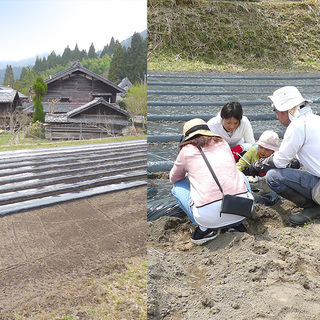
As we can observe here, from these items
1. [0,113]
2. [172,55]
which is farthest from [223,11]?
[0,113]

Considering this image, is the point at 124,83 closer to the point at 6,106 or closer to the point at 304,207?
the point at 6,106

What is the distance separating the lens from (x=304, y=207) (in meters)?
2.13

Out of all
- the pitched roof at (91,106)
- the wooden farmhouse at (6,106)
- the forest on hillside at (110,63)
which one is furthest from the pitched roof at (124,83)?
the pitched roof at (91,106)

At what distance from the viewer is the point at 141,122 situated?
27.9 feet

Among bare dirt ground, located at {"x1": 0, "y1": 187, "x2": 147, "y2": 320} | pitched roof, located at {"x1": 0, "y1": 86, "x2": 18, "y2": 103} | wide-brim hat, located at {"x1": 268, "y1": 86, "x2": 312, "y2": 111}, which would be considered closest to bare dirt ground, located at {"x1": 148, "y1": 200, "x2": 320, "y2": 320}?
bare dirt ground, located at {"x1": 0, "y1": 187, "x2": 147, "y2": 320}

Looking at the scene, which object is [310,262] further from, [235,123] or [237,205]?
[235,123]

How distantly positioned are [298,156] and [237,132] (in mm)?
803

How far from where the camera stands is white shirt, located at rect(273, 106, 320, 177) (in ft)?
6.14

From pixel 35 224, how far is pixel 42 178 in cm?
140

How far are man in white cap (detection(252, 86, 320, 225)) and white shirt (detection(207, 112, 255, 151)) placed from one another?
0.61 meters

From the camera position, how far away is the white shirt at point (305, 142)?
1870 millimetres

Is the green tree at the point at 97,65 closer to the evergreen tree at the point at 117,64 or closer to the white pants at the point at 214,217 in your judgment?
the evergreen tree at the point at 117,64

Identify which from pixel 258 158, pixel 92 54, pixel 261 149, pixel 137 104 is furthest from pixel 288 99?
pixel 92 54

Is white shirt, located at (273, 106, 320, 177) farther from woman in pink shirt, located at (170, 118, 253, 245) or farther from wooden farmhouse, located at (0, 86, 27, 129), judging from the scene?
wooden farmhouse, located at (0, 86, 27, 129)
